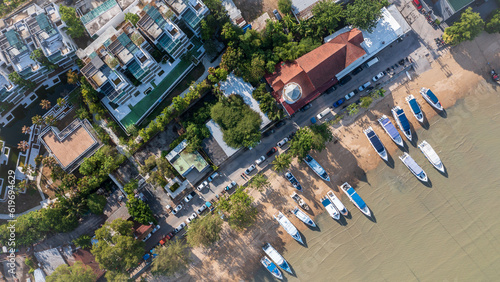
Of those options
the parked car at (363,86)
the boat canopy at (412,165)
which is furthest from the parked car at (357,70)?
the boat canopy at (412,165)

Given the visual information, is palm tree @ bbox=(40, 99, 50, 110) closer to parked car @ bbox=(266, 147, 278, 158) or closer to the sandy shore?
the sandy shore

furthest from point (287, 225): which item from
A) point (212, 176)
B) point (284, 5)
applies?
point (284, 5)

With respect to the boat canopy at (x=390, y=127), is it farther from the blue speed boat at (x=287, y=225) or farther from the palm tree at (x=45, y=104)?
the palm tree at (x=45, y=104)

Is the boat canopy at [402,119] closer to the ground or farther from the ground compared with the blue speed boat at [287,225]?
farther from the ground

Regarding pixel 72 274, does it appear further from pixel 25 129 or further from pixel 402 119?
pixel 402 119

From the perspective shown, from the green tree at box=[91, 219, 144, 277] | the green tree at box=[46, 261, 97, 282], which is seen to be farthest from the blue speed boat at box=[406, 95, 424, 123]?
the green tree at box=[46, 261, 97, 282]
